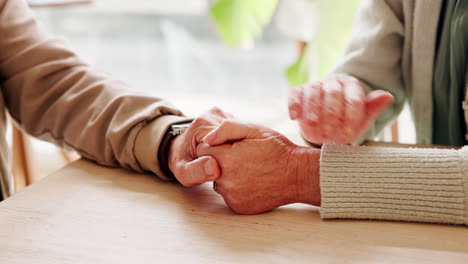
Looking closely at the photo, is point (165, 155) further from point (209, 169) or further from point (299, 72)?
point (299, 72)

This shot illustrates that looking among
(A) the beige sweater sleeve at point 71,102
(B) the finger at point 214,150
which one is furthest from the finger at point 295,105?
(A) the beige sweater sleeve at point 71,102

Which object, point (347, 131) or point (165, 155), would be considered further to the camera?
point (165, 155)

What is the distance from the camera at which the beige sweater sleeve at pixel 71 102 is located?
32.8 inches

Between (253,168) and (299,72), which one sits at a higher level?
(253,168)

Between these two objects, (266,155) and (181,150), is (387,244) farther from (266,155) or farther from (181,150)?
(181,150)

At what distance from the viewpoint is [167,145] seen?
2.70ft

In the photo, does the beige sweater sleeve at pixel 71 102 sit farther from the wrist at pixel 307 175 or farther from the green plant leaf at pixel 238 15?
the green plant leaf at pixel 238 15

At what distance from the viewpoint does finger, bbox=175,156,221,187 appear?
0.70 meters

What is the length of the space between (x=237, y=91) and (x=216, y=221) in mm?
2415

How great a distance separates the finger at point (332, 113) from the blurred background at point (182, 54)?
5.88ft

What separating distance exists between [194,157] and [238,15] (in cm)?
126

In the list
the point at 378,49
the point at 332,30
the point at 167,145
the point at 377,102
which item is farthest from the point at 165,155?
the point at 332,30

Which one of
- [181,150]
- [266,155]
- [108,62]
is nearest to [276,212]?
[266,155]

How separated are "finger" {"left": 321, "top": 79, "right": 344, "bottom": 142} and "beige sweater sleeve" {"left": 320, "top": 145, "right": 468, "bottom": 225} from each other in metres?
0.05
